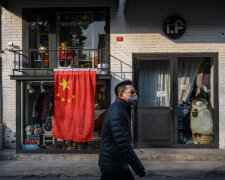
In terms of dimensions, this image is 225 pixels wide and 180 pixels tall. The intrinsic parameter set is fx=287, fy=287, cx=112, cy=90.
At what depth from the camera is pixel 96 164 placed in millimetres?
6605

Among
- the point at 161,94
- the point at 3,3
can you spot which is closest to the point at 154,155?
the point at 161,94

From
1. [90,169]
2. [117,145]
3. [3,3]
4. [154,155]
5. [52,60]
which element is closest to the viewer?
[117,145]

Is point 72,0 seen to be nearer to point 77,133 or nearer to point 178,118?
point 77,133

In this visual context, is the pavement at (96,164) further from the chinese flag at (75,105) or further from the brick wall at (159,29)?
the brick wall at (159,29)

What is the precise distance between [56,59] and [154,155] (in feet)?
11.9

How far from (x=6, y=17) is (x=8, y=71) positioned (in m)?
1.45

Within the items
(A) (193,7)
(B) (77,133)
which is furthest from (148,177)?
(A) (193,7)

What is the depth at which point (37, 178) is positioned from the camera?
5.85 meters

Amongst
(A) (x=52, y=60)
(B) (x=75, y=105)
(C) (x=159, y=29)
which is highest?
(C) (x=159, y=29)

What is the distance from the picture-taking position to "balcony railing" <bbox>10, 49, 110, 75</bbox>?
304 inches

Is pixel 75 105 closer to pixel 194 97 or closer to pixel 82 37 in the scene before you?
pixel 82 37

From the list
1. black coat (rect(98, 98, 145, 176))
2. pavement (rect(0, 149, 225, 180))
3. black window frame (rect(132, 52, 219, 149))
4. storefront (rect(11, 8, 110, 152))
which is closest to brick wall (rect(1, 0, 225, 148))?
black window frame (rect(132, 52, 219, 149))

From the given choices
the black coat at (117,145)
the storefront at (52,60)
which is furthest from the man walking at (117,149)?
the storefront at (52,60)

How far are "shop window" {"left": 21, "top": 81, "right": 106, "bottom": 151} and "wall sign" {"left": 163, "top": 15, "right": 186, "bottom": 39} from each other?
216cm
